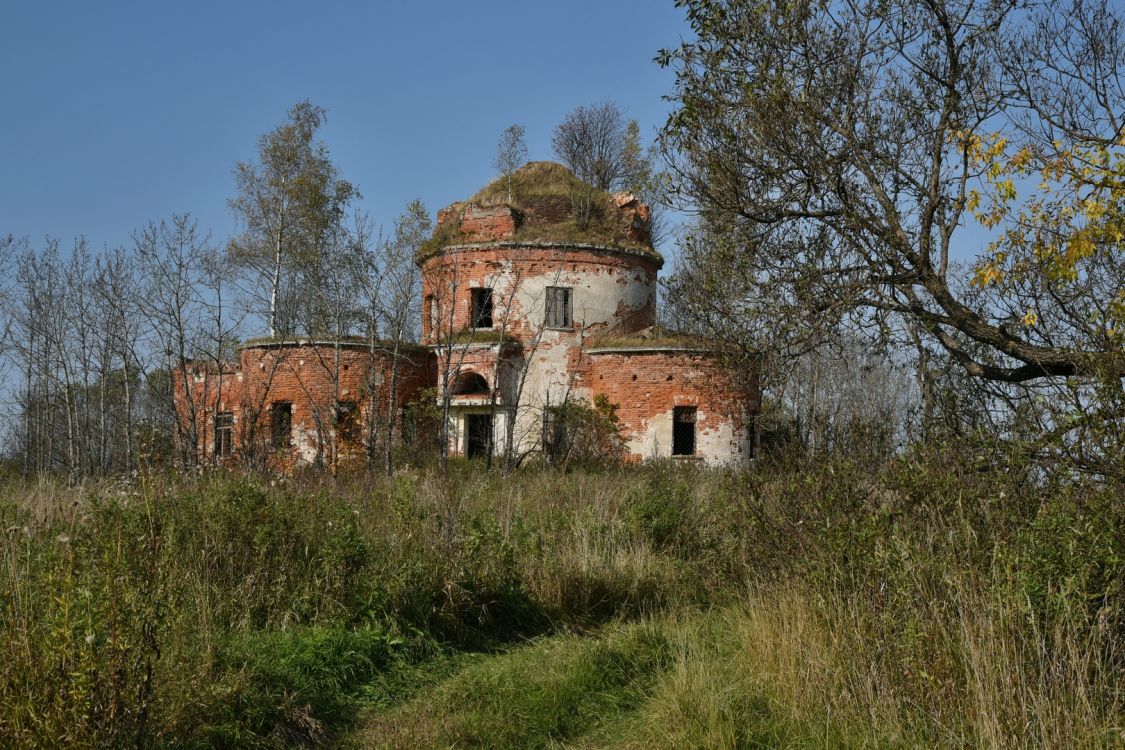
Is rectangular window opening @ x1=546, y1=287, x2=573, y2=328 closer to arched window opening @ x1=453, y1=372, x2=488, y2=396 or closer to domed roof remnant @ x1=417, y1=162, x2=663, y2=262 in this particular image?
domed roof remnant @ x1=417, y1=162, x2=663, y2=262

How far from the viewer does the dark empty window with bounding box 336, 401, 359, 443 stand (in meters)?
24.0

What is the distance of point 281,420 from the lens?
2561cm

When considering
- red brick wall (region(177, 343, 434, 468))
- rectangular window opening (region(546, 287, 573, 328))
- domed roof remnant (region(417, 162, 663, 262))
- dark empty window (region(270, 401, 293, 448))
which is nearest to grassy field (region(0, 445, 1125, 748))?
red brick wall (region(177, 343, 434, 468))

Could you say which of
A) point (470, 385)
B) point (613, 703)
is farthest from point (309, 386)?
point (613, 703)

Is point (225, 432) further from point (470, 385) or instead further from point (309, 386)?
point (470, 385)

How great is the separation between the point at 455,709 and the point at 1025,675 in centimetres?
327

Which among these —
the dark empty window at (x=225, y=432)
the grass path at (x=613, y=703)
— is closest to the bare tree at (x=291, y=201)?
the dark empty window at (x=225, y=432)

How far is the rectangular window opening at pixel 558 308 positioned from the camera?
1024 inches

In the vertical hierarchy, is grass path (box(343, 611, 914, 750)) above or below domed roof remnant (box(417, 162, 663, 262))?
below

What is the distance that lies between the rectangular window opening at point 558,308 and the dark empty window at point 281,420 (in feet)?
25.0

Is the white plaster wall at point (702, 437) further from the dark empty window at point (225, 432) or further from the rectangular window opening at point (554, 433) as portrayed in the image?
the dark empty window at point (225, 432)

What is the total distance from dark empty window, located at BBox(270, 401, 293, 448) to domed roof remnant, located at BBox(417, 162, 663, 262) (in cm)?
592

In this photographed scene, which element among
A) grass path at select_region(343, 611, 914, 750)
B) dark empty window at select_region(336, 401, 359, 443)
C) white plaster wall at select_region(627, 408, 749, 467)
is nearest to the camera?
grass path at select_region(343, 611, 914, 750)

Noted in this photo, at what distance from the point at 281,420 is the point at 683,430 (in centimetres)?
1118
